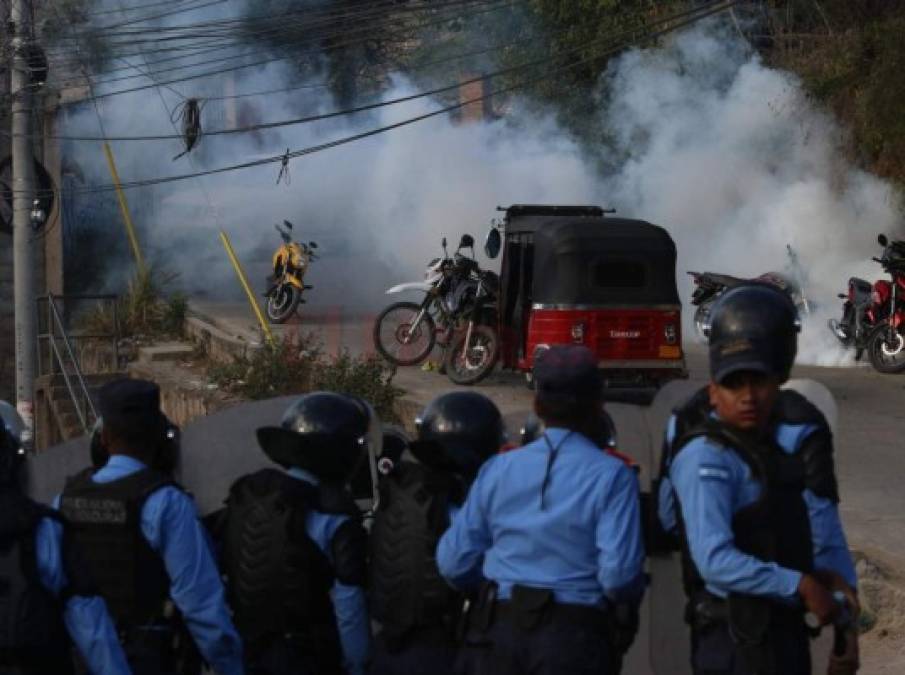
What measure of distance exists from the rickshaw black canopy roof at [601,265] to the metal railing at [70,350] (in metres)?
6.46

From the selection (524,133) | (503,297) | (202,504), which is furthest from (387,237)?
(202,504)

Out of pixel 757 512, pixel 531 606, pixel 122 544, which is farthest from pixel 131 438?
pixel 757 512

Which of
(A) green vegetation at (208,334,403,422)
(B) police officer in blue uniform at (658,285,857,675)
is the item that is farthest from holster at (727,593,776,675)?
(A) green vegetation at (208,334,403,422)

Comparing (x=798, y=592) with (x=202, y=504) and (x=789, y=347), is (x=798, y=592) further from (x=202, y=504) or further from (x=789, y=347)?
(x=202, y=504)

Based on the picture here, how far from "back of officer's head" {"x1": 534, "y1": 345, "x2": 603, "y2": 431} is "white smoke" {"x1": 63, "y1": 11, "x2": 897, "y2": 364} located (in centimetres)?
1453

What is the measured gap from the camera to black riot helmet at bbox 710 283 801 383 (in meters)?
3.83

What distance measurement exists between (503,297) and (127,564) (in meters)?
11.5

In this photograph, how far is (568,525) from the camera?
3854 mm

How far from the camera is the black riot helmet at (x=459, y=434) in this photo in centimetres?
448

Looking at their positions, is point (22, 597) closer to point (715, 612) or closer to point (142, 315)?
point (715, 612)

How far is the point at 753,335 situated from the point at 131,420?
5.46 feet

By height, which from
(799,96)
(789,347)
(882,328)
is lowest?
(882,328)

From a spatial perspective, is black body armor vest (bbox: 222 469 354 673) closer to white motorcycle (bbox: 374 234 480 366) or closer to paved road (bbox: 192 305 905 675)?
paved road (bbox: 192 305 905 675)

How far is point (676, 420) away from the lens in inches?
162
